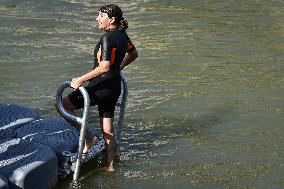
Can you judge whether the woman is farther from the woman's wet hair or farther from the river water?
the river water

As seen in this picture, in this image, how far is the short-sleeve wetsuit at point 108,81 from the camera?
639cm

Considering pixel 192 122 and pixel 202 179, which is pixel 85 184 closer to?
pixel 202 179

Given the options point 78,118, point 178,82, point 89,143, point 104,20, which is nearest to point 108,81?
point 78,118

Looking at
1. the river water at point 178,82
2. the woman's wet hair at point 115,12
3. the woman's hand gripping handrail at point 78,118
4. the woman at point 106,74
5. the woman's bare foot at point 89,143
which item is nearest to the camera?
the woman's hand gripping handrail at point 78,118

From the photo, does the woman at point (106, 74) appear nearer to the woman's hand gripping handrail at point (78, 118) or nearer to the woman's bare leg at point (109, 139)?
the woman's bare leg at point (109, 139)

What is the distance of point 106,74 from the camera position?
6.56 m

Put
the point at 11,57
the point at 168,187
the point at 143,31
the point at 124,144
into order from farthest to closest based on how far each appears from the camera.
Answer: the point at 143,31, the point at 11,57, the point at 124,144, the point at 168,187

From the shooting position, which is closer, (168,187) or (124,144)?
(168,187)

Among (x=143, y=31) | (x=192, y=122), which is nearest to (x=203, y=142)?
(x=192, y=122)

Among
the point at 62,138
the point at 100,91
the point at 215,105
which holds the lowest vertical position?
the point at 215,105

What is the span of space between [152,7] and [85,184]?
14.0 meters

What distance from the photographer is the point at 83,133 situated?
6.32 m

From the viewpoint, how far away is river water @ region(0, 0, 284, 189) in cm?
728

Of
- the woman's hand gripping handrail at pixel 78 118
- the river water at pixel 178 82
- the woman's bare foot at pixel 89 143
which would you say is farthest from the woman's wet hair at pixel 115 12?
the river water at pixel 178 82
